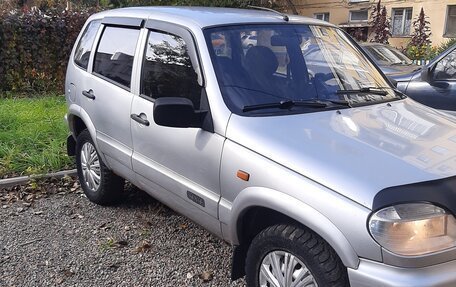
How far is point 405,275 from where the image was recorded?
7.42 ft

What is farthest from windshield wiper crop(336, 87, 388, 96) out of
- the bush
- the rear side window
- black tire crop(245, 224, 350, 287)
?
the bush

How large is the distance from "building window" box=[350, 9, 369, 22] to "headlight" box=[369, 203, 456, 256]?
22.6 meters

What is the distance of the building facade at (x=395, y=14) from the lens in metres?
20.4

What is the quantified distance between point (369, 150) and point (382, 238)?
529 millimetres

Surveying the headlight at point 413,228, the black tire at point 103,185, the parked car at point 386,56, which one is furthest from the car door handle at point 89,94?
the parked car at point 386,56

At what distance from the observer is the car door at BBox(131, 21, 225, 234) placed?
3227 millimetres

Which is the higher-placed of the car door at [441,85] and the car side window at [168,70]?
the car side window at [168,70]

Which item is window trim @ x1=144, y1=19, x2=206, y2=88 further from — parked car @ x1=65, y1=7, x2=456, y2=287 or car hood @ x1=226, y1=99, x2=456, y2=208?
car hood @ x1=226, y1=99, x2=456, y2=208

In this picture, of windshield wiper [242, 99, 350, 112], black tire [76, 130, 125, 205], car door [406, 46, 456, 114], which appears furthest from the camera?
car door [406, 46, 456, 114]

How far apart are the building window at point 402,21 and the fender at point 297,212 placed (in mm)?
21001

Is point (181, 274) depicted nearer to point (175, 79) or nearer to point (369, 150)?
point (175, 79)

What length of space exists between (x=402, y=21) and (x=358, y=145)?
21.2 meters

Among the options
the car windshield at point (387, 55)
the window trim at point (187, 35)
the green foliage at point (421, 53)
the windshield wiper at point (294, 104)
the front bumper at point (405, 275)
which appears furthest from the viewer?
the green foliage at point (421, 53)

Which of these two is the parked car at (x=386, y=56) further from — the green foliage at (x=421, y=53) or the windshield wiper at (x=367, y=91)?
the windshield wiper at (x=367, y=91)
